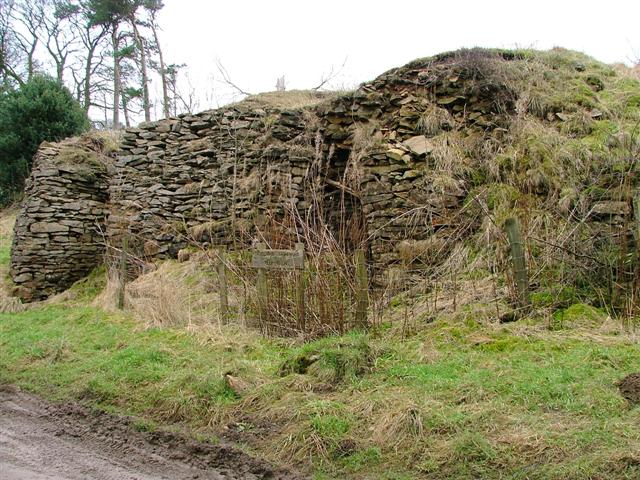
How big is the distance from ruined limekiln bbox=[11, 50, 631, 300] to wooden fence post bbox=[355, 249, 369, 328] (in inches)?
26.2

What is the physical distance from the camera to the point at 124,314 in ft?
29.7

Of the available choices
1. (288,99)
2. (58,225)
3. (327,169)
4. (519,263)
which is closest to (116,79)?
(58,225)

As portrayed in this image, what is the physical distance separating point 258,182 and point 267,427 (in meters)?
6.98

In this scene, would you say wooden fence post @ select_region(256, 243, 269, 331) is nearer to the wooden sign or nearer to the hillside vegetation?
the wooden sign

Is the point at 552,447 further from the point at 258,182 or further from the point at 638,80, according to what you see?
the point at 638,80

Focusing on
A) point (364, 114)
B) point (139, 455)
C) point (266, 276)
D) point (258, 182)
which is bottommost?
point (139, 455)

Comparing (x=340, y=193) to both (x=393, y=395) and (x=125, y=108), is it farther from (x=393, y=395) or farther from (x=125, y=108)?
(x=125, y=108)

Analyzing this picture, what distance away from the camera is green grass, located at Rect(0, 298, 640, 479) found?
12.0 feet

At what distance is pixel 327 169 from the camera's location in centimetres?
1023

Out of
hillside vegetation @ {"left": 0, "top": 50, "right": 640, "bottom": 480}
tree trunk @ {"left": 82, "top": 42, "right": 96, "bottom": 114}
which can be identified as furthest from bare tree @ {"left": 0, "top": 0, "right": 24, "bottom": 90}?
hillside vegetation @ {"left": 0, "top": 50, "right": 640, "bottom": 480}

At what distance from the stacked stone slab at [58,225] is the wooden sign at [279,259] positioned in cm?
660

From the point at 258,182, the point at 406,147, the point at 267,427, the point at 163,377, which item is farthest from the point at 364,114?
the point at 267,427

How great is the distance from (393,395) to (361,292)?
1.88 metres

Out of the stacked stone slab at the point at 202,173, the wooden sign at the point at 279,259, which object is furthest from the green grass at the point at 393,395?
the stacked stone slab at the point at 202,173
